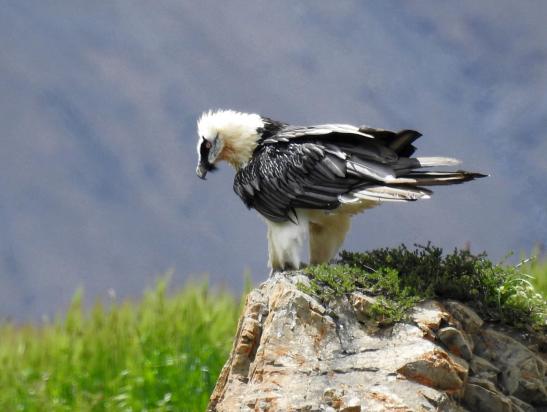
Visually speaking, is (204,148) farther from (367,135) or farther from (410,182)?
(410,182)

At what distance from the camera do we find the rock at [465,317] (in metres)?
6.16

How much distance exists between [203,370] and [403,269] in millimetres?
3153

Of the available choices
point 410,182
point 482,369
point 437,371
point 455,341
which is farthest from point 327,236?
point 437,371

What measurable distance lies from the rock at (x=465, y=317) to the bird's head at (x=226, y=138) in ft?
8.31

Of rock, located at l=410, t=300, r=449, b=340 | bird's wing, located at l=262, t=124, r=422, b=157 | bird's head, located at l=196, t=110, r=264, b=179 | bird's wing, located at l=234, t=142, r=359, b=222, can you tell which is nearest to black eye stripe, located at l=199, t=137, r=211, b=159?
bird's head, located at l=196, t=110, r=264, b=179

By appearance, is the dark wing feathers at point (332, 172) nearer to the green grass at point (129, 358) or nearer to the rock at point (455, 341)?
the rock at point (455, 341)

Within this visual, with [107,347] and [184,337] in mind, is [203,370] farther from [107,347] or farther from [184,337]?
[107,347]

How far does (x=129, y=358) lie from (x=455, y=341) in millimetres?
4640

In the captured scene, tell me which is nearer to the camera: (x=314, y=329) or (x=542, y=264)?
(x=314, y=329)

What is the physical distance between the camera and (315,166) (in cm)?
711

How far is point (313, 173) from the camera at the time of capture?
23.3ft

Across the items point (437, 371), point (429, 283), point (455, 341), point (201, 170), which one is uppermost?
point (201, 170)

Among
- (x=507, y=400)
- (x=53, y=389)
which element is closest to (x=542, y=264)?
(x=507, y=400)

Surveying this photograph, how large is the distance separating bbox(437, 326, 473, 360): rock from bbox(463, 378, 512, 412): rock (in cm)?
19
